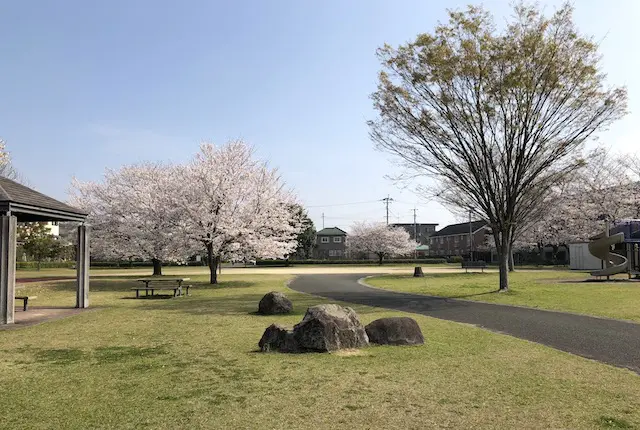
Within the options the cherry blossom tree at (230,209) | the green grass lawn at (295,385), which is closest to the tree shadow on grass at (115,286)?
the cherry blossom tree at (230,209)

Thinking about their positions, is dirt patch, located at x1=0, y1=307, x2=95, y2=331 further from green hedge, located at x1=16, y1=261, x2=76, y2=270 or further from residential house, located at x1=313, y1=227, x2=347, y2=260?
residential house, located at x1=313, y1=227, x2=347, y2=260

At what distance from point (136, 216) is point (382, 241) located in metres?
52.0

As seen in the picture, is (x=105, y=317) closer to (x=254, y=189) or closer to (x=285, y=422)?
(x=285, y=422)

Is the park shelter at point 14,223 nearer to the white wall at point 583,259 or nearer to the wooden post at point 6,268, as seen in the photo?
the wooden post at point 6,268

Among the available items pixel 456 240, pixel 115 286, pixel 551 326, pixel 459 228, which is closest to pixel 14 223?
pixel 551 326

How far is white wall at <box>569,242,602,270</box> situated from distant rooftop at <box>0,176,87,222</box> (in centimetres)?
4658

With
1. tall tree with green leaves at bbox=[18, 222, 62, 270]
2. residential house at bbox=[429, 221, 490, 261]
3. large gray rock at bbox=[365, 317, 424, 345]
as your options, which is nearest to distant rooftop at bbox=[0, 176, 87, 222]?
large gray rock at bbox=[365, 317, 424, 345]

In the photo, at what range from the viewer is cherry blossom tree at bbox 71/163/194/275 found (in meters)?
30.3

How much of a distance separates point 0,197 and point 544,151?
69.2 feet

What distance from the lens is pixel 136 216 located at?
3309 centimetres

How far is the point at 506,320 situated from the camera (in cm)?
1317

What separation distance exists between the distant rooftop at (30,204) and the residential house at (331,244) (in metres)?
87.1

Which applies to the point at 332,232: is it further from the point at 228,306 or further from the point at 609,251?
the point at 228,306

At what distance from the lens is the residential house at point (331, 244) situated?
336 feet
